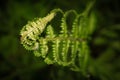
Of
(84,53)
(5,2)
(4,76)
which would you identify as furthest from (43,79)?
(5,2)

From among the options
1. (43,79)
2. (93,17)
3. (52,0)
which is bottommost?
(43,79)

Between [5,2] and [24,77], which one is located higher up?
[5,2]

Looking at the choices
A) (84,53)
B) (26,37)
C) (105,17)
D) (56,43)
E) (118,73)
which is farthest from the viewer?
(105,17)

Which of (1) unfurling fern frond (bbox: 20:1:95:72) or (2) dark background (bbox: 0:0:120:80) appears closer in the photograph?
(1) unfurling fern frond (bbox: 20:1:95:72)

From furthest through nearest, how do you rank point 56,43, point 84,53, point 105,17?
point 105,17 → point 84,53 → point 56,43

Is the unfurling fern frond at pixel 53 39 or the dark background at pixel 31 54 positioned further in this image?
the dark background at pixel 31 54

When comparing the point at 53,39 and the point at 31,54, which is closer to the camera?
the point at 53,39

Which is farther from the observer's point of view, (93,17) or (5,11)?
(5,11)

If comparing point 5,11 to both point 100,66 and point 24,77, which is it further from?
point 100,66
